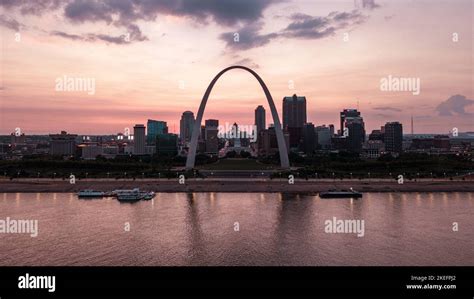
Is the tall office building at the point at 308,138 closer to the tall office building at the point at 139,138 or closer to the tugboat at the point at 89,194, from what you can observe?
the tall office building at the point at 139,138

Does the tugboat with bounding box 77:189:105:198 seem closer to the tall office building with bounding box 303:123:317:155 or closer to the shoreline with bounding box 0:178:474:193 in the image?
the shoreline with bounding box 0:178:474:193

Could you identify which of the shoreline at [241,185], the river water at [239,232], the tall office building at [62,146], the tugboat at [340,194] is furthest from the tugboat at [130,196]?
the tall office building at [62,146]

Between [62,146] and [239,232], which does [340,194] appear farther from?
[62,146]

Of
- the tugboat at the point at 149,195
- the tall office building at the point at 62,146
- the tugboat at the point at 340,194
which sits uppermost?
the tall office building at the point at 62,146
